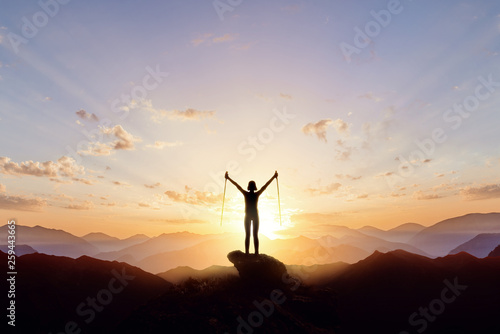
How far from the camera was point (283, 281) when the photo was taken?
15539mm

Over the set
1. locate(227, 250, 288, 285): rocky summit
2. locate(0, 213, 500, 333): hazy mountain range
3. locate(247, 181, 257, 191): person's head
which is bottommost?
locate(0, 213, 500, 333): hazy mountain range

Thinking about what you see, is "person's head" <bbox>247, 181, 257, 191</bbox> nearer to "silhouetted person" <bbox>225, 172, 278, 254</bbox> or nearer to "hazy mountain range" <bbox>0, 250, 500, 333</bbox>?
"silhouetted person" <bbox>225, 172, 278, 254</bbox>

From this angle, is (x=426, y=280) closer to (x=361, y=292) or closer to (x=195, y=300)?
(x=361, y=292)

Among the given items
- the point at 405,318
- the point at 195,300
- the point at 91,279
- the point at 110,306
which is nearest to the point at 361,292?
the point at 405,318

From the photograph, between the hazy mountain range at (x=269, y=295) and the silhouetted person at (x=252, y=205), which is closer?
the hazy mountain range at (x=269, y=295)

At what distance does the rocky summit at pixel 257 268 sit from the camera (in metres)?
14.0

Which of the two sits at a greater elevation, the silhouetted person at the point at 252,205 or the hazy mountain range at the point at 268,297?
the silhouetted person at the point at 252,205

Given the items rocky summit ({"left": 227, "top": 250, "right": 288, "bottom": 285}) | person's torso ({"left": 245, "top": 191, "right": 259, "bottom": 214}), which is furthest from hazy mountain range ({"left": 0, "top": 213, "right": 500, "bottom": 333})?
person's torso ({"left": 245, "top": 191, "right": 259, "bottom": 214})

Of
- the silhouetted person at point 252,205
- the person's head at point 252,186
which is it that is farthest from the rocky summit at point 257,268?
the person's head at point 252,186

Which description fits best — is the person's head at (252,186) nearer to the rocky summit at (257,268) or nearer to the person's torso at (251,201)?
the person's torso at (251,201)

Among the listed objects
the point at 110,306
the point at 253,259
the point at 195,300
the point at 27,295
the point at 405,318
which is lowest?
the point at 405,318

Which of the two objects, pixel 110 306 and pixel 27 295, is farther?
pixel 110 306

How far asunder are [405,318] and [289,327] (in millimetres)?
17529

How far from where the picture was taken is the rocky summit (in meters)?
14.0
